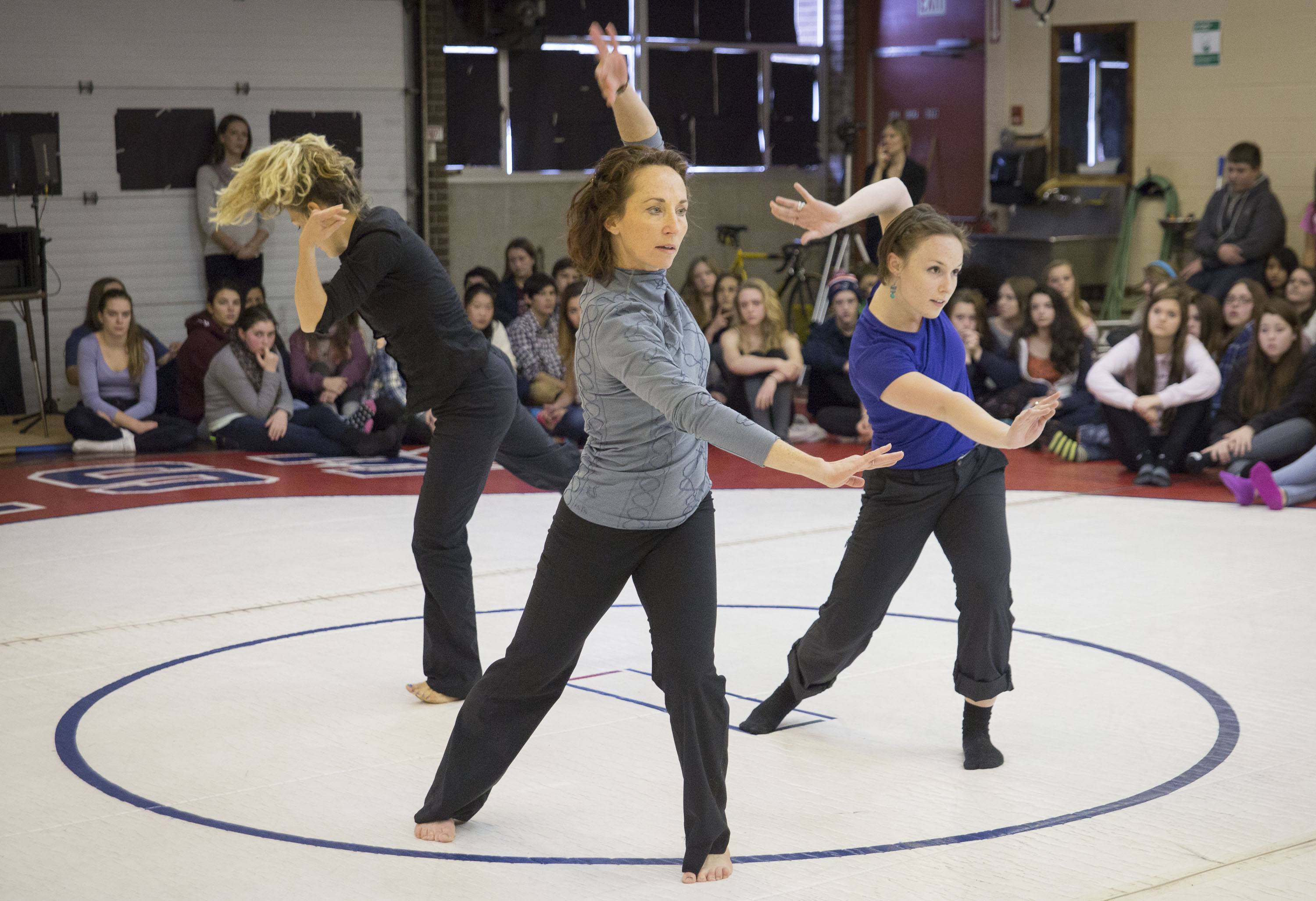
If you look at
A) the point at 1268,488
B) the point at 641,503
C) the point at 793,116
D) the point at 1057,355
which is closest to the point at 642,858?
the point at 641,503

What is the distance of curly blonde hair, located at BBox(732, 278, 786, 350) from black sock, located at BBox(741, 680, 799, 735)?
564 cm

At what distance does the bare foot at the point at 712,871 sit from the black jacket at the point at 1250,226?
30.4ft

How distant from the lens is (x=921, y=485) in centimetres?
383

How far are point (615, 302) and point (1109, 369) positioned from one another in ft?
19.8

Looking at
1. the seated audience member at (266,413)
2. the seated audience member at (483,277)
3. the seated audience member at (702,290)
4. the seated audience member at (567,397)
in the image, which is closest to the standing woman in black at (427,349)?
the seated audience member at (567,397)

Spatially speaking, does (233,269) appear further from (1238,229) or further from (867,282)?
(1238,229)

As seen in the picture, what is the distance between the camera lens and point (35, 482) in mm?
8570

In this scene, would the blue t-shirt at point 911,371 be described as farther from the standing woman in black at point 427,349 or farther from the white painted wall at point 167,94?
the white painted wall at point 167,94

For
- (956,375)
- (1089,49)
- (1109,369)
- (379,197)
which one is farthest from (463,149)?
(956,375)

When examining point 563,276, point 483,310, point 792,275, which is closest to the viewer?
point 483,310

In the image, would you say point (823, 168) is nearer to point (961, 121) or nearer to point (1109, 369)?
point (961, 121)

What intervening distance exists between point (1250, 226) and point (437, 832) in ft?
31.2

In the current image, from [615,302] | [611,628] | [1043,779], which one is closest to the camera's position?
[615,302]

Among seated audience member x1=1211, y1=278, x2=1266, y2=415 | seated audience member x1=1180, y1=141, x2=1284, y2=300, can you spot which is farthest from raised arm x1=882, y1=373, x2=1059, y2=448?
seated audience member x1=1180, y1=141, x2=1284, y2=300
